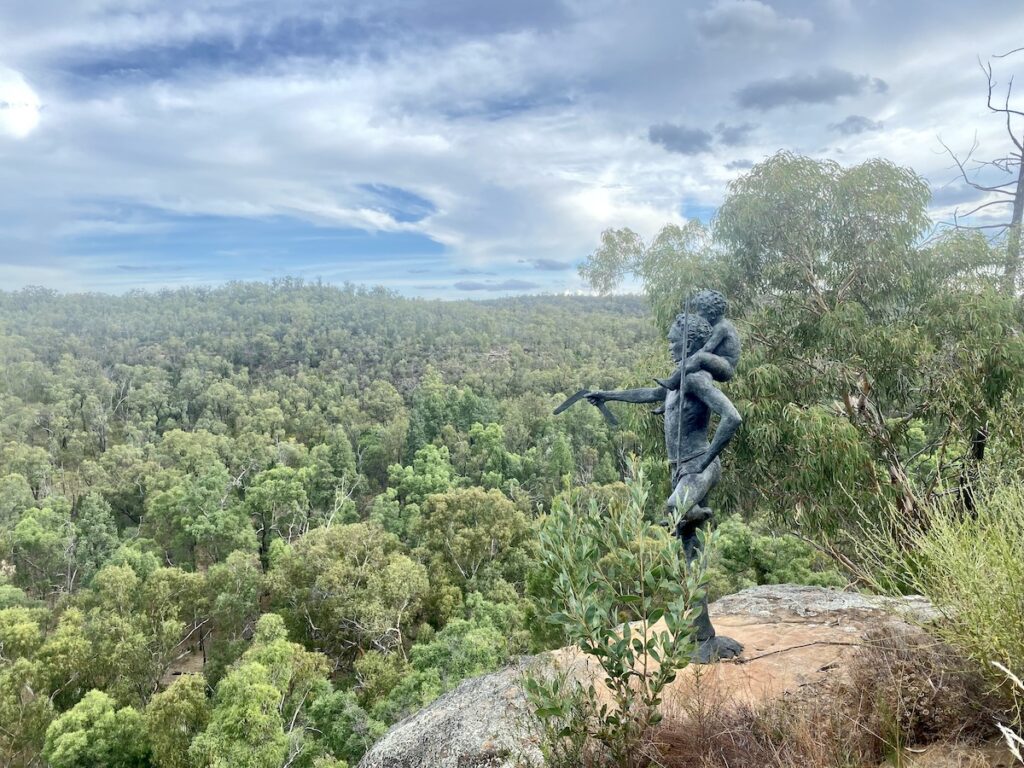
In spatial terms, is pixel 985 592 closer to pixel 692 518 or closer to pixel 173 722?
pixel 692 518

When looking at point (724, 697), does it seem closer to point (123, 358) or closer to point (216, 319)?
point (123, 358)

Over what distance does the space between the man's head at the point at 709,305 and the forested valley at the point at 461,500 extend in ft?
3.66

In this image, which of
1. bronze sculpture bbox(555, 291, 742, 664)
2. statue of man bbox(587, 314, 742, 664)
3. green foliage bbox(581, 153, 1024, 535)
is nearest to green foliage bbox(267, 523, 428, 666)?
green foliage bbox(581, 153, 1024, 535)

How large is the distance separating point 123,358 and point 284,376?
18912 mm

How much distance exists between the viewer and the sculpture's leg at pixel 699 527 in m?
3.60

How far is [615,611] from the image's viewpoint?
8.59ft

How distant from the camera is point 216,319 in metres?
81.5

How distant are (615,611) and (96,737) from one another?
13.4 meters

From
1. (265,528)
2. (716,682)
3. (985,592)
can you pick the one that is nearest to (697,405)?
(716,682)

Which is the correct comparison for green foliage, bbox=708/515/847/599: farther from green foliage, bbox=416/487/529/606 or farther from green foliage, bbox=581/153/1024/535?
green foliage, bbox=416/487/529/606

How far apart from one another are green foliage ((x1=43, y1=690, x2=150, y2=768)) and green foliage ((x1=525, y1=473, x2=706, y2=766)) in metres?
12.6

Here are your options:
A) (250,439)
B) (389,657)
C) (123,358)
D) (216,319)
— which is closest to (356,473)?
(250,439)

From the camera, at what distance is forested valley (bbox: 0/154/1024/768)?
265 inches

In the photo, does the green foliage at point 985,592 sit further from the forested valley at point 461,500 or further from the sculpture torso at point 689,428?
the sculpture torso at point 689,428
